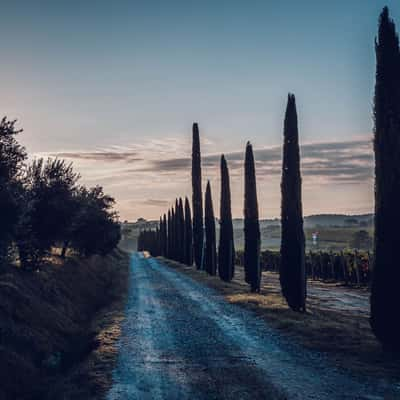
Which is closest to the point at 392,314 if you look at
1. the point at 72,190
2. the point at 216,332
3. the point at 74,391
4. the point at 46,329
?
the point at 216,332

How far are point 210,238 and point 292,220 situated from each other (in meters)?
21.3

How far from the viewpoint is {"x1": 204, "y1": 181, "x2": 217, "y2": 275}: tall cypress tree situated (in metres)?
39.0

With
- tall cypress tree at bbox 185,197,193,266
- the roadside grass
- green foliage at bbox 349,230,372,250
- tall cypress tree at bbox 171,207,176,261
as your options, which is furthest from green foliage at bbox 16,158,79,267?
green foliage at bbox 349,230,372,250

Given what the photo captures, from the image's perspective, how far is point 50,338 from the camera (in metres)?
12.1

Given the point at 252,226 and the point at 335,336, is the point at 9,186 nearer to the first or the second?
the point at 335,336

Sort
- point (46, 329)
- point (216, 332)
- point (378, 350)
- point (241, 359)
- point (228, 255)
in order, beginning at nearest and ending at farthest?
point (241, 359) → point (378, 350) → point (46, 329) → point (216, 332) → point (228, 255)

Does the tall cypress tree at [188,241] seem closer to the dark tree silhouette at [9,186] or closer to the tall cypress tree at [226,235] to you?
the tall cypress tree at [226,235]

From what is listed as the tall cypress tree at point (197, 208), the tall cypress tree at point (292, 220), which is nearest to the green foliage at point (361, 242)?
the tall cypress tree at point (197, 208)

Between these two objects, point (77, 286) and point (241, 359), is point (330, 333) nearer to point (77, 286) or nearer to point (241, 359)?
point (241, 359)

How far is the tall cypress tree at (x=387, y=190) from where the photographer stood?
11.4m

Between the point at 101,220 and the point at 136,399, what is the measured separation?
29485mm

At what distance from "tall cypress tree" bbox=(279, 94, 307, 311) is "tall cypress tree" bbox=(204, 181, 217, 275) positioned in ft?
62.2

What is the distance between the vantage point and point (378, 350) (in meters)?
11.2

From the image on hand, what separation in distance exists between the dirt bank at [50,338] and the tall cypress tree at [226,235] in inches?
559
